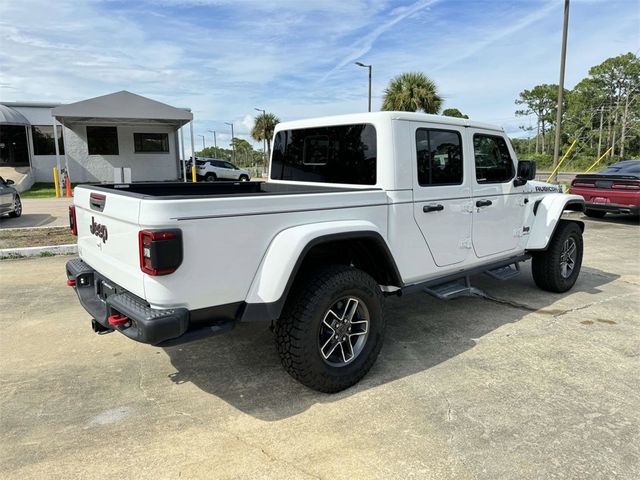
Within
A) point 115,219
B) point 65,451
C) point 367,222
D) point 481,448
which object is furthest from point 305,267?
point 65,451

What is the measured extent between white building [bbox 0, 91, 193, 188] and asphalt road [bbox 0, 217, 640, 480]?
64.7 feet

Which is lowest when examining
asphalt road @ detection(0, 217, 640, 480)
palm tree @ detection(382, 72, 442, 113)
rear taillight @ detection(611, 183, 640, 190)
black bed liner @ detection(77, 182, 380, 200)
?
asphalt road @ detection(0, 217, 640, 480)

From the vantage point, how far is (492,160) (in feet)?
15.3

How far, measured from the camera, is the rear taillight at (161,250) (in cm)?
249

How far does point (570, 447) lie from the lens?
8.75 feet

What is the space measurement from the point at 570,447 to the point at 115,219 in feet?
9.84

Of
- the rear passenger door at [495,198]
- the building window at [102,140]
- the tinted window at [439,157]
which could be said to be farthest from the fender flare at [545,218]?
the building window at [102,140]

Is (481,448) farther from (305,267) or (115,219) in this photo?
(115,219)

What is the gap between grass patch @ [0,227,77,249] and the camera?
8.19m

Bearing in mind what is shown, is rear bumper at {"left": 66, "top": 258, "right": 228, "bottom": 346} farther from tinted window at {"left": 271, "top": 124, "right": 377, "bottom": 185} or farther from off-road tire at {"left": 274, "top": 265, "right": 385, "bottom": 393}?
tinted window at {"left": 271, "top": 124, "right": 377, "bottom": 185}

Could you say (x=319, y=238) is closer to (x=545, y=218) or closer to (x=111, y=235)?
(x=111, y=235)

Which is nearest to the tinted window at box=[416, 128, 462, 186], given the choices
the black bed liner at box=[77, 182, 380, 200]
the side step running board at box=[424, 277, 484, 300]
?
the black bed liner at box=[77, 182, 380, 200]

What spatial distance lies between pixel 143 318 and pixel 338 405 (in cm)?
140

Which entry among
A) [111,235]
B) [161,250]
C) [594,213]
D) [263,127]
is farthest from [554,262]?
[263,127]
